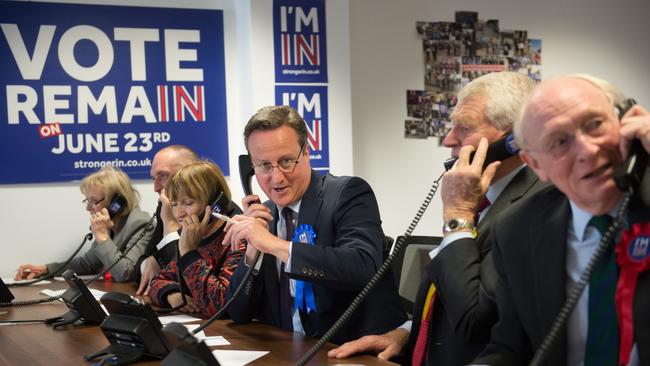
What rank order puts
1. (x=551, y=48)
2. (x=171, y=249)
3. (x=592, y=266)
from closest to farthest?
(x=592, y=266) → (x=171, y=249) → (x=551, y=48)

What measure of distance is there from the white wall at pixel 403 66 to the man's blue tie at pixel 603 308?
440 cm

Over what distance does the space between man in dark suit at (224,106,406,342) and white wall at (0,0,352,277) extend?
274cm

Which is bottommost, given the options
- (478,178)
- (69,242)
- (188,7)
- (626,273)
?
(69,242)

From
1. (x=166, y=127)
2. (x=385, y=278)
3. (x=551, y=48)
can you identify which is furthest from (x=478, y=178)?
(x=551, y=48)

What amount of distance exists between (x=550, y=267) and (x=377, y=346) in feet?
2.39

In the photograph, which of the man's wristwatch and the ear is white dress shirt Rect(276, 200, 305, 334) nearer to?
the man's wristwatch

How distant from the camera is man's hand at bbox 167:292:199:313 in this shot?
118 inches

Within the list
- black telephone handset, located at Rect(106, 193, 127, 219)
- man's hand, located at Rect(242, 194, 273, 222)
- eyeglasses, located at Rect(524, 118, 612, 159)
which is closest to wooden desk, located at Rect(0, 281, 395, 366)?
man's hand, located at Rect(242, 194, 273, 222)

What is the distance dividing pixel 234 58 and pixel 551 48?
2667 millimetres

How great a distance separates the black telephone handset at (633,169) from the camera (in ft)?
4.61

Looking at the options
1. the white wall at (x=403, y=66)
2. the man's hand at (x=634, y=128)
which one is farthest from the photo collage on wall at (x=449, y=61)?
the man's hand at (x=634, y=128)

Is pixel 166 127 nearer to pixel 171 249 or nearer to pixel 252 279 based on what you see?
pixel 171 249

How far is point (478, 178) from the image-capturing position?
1.96 m

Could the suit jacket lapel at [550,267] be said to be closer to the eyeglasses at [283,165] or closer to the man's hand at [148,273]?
the eyeglasses at [283,165]
